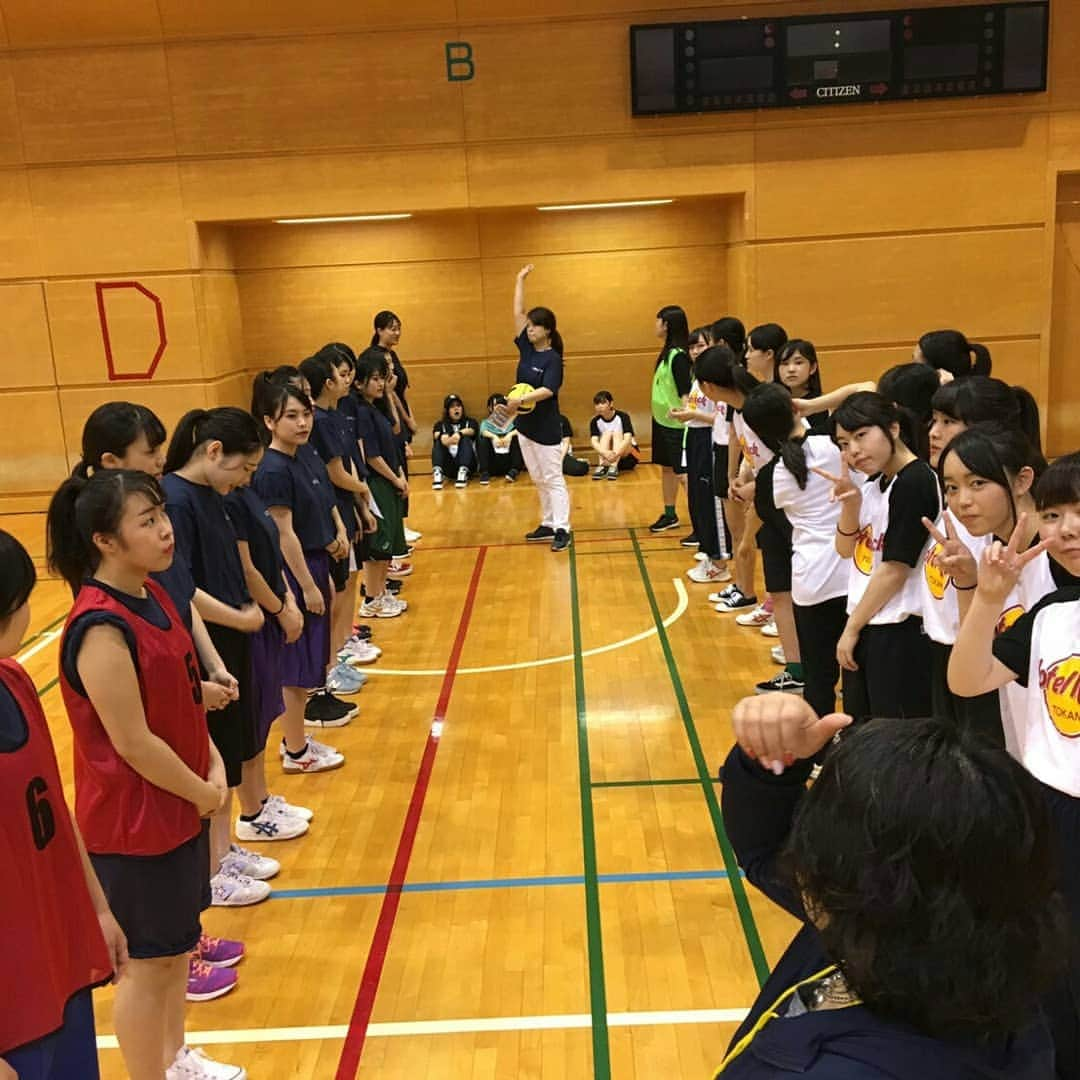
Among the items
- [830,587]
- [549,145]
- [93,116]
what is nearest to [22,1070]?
[830,587]

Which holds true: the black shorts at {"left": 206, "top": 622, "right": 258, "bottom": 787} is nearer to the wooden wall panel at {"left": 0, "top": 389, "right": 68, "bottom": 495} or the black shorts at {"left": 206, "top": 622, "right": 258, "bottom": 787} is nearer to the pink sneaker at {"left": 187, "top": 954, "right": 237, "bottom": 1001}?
the pink sneaker at {"left": 187, "top": 954, "right": 237, "bottom": 1001}

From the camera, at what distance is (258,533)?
358 centimetres

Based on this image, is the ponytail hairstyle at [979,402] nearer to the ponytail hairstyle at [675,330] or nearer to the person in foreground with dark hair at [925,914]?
the person in foreground with dark hair at [925,914]

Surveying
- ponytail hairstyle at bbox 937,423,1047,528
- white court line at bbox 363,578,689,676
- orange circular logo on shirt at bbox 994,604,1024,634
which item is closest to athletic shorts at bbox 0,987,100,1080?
orange circular logo on shirt at bbox 994,604,1024,634

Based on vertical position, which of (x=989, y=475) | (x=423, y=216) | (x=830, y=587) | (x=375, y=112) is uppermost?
(x=375, y=112)

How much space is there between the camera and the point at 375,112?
30.8 ft

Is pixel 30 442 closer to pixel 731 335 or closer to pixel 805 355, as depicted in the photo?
pixel 731 335

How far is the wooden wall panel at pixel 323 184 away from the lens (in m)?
9.48

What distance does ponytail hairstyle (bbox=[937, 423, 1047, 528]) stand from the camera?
8.09ft

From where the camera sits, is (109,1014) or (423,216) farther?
(423,216)

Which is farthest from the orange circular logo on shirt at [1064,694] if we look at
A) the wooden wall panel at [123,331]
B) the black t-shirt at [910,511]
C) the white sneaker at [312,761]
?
the wooden wall panel at [123,331]

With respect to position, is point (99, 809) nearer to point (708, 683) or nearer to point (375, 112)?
point (708, 683)

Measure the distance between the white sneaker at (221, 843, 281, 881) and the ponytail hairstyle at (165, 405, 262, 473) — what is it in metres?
1.46

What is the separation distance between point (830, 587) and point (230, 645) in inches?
87.5
